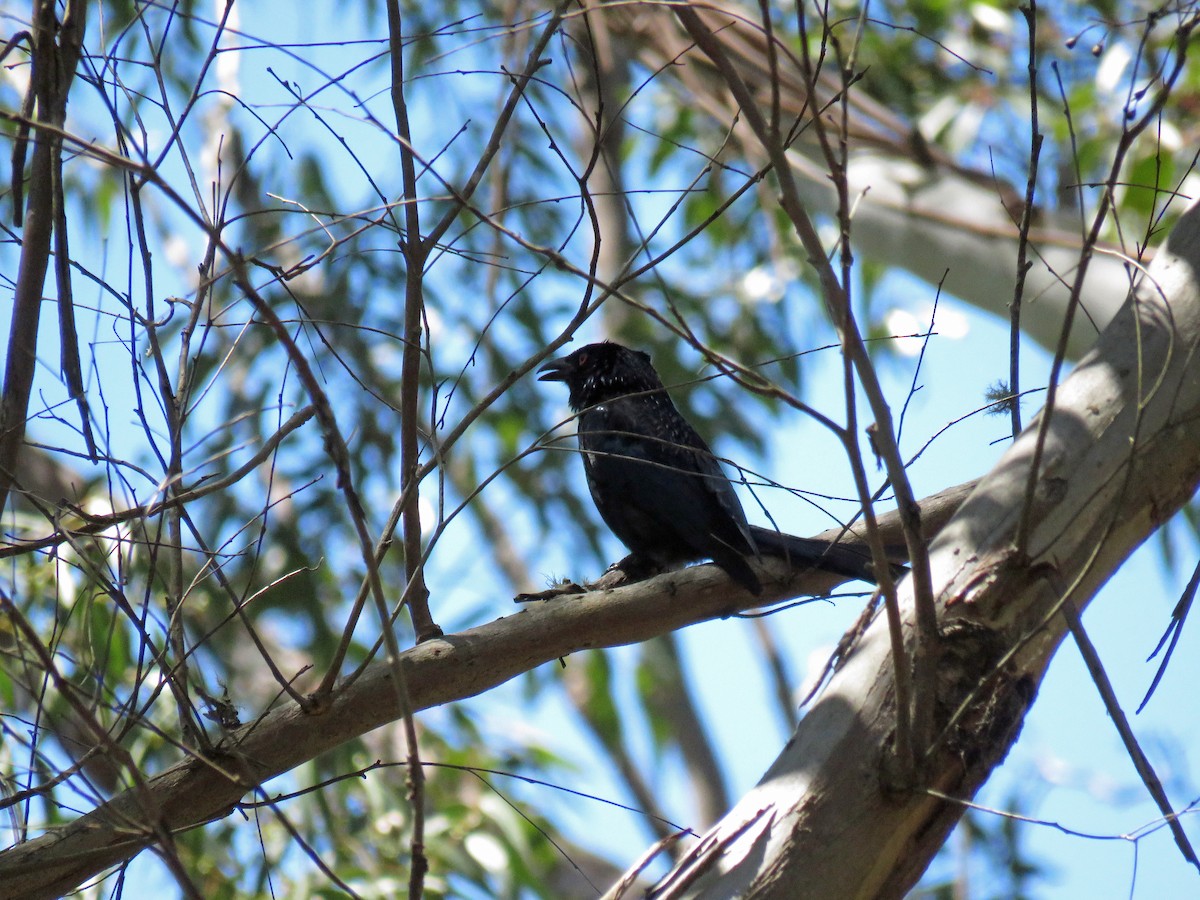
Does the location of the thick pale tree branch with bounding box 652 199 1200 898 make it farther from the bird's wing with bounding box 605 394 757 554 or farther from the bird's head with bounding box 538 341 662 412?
the bird's head with bounding box 538 341 662 412

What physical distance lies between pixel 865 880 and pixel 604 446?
2871 mm

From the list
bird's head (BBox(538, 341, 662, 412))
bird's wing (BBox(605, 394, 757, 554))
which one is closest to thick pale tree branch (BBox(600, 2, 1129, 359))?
bird's head (BBox(538, 341, 662, 412))

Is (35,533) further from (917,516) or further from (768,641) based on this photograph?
(768,641)

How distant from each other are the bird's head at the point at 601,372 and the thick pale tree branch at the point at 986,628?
2.92 meters

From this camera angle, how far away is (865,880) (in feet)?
6.53

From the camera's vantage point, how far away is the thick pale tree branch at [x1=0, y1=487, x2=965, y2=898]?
234 cm

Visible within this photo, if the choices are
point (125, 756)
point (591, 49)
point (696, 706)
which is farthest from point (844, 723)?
point (696, 706)

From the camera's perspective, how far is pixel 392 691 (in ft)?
8.84

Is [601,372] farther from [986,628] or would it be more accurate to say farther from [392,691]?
[986,628]

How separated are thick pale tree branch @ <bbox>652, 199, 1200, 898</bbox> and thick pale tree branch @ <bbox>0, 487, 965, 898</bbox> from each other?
→ 891 mm

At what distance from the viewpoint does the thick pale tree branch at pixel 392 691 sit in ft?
7.67

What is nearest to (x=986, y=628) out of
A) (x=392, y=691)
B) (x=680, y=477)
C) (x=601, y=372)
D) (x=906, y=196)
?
(x=392, y=691)

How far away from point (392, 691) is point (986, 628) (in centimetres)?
131

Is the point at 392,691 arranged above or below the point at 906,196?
below
